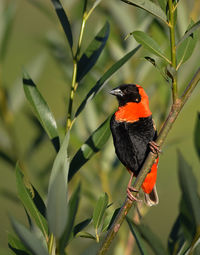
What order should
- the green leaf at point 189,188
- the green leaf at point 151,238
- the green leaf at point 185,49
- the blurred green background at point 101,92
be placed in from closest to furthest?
the green leaf at point 189,188, the green leaf at point 151,238, the green leaf at point 185,49, the blurred green background at point 101,92

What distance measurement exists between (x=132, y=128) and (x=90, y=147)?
36.2 inches

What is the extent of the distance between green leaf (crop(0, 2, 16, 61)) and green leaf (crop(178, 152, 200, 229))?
1.41 meters

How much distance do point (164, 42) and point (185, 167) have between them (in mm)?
1286

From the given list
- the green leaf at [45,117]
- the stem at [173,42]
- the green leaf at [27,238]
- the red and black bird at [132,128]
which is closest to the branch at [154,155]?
the stem at [173,42]

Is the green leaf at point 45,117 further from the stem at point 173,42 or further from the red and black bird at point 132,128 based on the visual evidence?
the red and black bird at point 132,128

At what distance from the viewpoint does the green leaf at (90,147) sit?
1.19 meters

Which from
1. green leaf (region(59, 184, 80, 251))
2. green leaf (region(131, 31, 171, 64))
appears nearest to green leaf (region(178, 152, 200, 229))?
green leaf (region(59, 184, 80, 251))

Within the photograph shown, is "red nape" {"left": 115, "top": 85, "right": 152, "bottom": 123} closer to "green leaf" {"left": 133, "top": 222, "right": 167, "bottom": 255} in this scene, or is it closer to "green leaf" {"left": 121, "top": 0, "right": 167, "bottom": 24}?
"green leaf" {"left": 121, "top": 0, "right": 167, "bottom": 24}

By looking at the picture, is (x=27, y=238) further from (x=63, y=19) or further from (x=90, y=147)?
(x=63, y=19)

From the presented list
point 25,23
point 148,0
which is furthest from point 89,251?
point 25,23

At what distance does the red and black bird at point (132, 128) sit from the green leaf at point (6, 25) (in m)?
0.49

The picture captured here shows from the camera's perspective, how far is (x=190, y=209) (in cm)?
88

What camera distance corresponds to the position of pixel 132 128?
7.08 ft

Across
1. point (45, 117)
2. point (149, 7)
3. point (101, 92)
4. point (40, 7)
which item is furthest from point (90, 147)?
point (40, 7)
